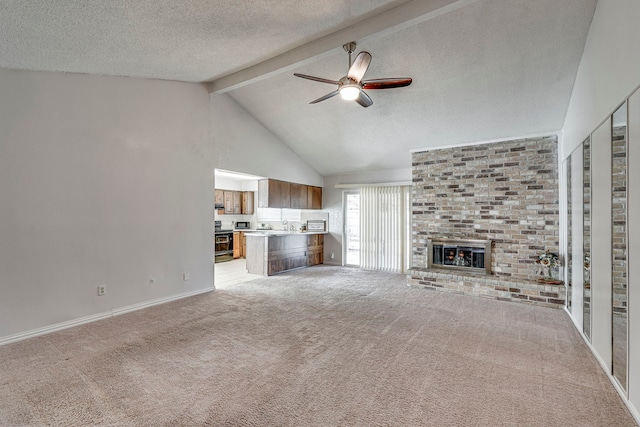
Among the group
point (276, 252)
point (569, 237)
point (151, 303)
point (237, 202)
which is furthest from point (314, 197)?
point (569, 237)

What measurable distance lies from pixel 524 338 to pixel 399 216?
4.03 metres

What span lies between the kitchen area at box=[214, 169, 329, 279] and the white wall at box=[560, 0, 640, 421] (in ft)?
17.1

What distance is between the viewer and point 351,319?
12.6 ft

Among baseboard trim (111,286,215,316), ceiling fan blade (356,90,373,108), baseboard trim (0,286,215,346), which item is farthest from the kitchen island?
ceiling fan blade (356,90,373,108)

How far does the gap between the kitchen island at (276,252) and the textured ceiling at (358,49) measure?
8.94 ft


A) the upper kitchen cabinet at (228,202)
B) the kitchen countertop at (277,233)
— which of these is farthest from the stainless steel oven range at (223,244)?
the kitchen countertop at (277,233)

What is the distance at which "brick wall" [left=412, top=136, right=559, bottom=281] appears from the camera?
16.5 ft

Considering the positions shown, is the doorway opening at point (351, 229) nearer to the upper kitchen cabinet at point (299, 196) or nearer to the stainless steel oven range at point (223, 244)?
the upper kitchen cabinet at point (299, 196)

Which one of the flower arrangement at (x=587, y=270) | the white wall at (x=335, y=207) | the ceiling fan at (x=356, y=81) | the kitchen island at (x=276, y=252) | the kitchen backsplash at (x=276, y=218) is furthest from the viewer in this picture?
the kitchen backsplash at (x=276, y=218)

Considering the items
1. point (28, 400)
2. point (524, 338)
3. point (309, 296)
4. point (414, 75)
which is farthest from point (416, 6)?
point (28, 400)

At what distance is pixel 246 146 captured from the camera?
598 cm

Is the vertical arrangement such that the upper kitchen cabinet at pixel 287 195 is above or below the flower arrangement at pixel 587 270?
above

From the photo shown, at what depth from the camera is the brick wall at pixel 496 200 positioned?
5.04 metres

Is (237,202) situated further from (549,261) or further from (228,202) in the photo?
(549,261)
